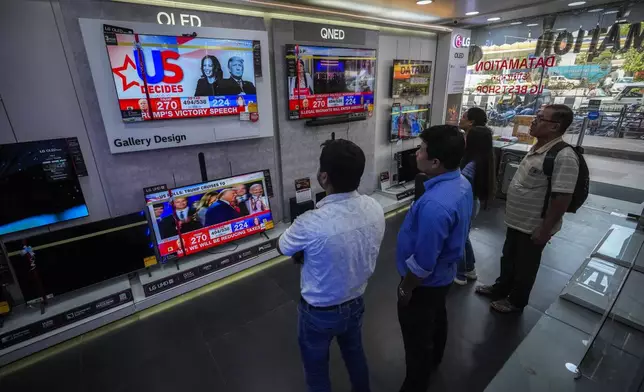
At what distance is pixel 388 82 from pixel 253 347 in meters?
3.98

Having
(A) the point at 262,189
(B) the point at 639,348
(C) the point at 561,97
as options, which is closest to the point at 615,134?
(C) the point at 561,97

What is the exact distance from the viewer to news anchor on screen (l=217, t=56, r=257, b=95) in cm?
287

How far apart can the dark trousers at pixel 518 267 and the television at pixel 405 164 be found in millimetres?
2610

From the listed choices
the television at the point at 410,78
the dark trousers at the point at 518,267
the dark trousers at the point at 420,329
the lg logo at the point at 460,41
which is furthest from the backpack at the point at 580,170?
the lg logo at the point at 460,41

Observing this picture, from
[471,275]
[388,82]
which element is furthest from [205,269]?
[388,82]

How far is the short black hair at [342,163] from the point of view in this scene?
3.73ft

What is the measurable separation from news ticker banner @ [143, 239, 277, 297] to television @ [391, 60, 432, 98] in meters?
3.04

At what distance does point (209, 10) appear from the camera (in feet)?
8.82

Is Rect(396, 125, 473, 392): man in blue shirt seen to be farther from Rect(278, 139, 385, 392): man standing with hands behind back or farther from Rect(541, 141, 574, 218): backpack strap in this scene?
Rect(541, 141, 574, 218): backpack strap

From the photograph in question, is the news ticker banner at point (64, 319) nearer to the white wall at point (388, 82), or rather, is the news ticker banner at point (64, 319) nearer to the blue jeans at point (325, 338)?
the blue jeans at point (325, 338)

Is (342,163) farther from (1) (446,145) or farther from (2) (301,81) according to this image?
(2) (301,81)

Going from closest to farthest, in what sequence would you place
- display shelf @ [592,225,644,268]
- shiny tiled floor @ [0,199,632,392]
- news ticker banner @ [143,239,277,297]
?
1. shiny tiled floor @ [0,199,632,392]
2. news ticker banner @ [143,239,277,297]
3. display shelf @ [592,225,644,268]

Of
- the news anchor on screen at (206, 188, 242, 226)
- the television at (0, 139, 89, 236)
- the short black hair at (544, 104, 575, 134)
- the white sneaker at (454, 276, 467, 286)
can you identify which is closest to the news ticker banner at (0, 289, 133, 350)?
the television at (0, 139, 89, 236)

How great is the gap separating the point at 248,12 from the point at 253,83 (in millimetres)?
713
